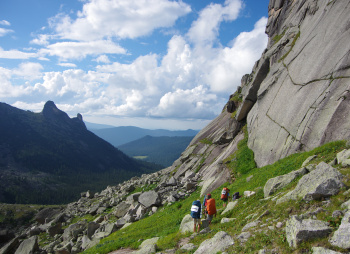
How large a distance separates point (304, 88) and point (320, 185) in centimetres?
2111

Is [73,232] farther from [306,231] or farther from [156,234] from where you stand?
[306,231]

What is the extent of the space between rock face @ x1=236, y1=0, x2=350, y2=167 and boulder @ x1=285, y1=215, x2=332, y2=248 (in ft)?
52.8

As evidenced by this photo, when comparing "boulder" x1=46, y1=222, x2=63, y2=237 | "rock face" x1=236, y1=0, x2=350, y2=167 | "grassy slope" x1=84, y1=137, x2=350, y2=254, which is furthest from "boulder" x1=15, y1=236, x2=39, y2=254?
"rock face" x1=236, y1=0, x2=350, y2=167

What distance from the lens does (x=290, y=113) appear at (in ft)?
94.7

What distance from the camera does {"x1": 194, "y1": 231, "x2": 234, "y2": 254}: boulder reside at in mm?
11336

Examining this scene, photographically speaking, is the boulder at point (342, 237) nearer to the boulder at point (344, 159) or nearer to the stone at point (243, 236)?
the stone at point (243, 236)

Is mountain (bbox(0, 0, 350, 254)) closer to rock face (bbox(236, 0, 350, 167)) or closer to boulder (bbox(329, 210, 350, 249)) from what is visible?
boulder (bbox(329, 210, 350, 249))

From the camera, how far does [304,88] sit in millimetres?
28266

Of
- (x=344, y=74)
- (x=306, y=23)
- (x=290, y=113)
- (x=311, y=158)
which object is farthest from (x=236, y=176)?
(x=306, y=23)

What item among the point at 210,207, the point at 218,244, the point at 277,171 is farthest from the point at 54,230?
the point at 218,244

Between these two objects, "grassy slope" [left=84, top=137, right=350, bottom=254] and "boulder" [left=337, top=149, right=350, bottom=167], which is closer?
"grassy slope" [left=84, top=137, right=350, bottom=254]

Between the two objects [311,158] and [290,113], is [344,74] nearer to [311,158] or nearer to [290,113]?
[290,113]

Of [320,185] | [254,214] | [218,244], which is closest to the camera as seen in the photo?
[320,185]

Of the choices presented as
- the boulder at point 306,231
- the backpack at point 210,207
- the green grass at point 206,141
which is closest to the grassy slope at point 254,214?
the boulder at point 306,231
